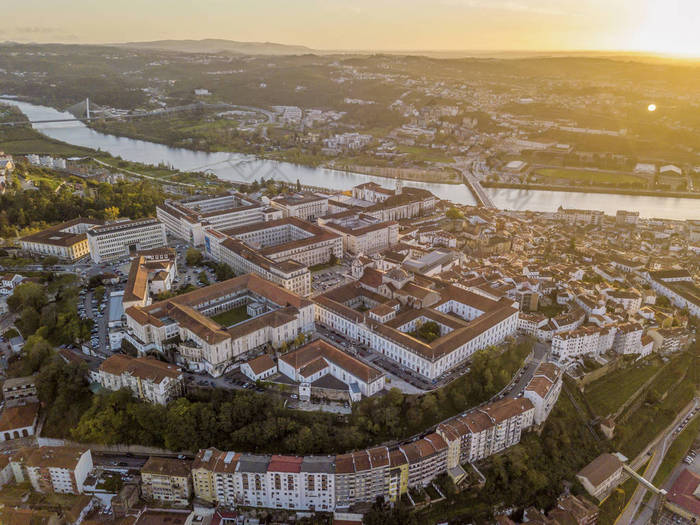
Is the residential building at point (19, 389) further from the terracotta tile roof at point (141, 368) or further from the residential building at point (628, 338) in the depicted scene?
the residential building at point (628, 338)

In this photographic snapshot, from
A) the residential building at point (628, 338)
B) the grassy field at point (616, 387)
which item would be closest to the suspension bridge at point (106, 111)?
the residential building at point (628, 338)

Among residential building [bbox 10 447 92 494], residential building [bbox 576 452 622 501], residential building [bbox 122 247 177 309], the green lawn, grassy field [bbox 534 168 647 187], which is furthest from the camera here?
grassy field [bbox 534 168 647 187]

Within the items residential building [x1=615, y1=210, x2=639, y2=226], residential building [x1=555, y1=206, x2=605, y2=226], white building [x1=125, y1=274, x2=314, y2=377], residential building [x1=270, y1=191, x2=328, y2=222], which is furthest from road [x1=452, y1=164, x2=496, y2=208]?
white building [x1=125, y1=274, x2=314, y2=377]

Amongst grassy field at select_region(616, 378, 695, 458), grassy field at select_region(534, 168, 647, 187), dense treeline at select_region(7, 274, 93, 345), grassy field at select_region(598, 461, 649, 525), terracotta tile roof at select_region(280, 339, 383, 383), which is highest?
grassy field at select_region(534, 168, 647, 187)

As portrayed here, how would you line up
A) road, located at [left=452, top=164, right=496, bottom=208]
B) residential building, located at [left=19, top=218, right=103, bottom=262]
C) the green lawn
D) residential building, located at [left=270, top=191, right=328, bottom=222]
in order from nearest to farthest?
the green lawn → residential building, located at [left=19, top=218, right=103, bottom=262] → residential building, located at [left=270, top=191, right=328, bottom=222] → road, located at [left=452, top=164, right=496, bottom=208]

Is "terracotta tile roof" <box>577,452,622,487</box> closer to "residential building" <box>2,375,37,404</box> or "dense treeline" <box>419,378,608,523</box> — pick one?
"dense treeline" <box>419,378,608,523</box>

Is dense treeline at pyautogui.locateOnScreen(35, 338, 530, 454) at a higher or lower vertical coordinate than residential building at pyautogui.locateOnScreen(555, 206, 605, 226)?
lower

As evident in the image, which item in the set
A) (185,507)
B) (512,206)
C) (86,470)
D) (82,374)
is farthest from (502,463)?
(512,206)
